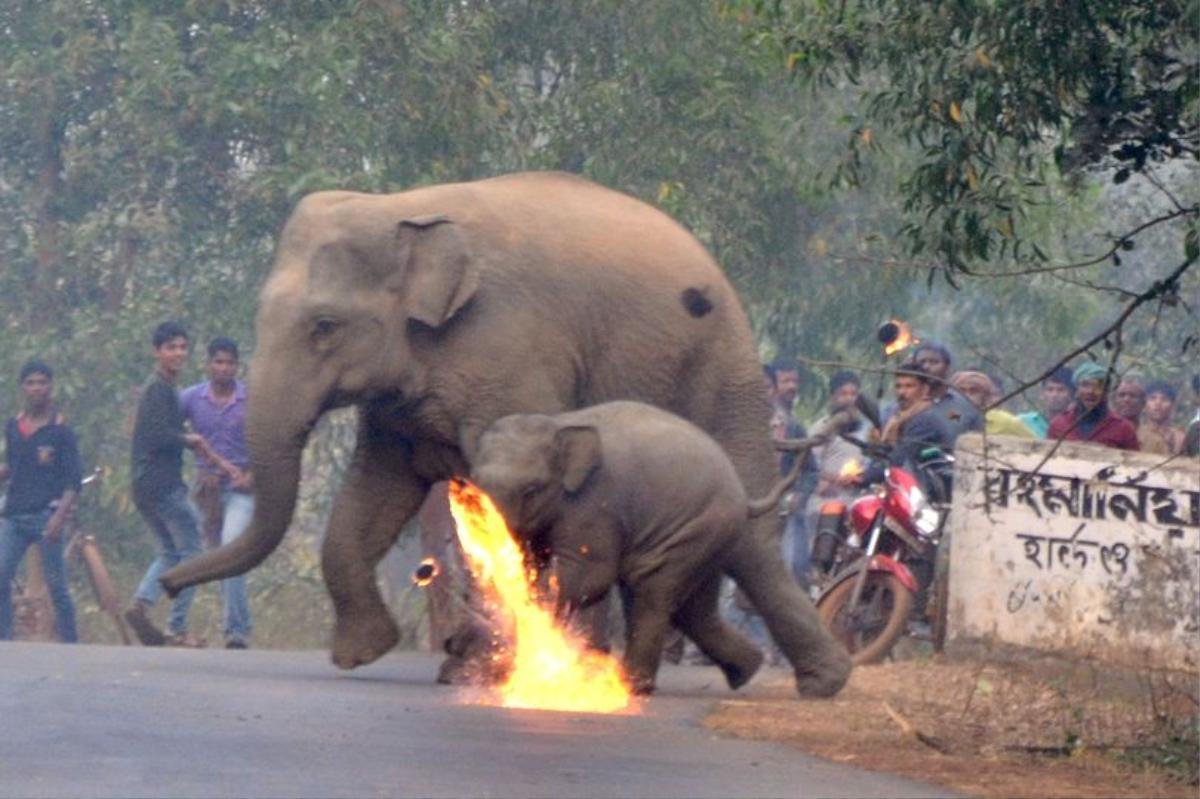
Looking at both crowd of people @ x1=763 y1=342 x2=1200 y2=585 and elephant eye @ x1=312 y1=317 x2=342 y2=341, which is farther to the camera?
crowd of people @ x1=763 y1=342 x2=1200 y2=585

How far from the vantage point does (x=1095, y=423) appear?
1444 cm

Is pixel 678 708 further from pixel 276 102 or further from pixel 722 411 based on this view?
pixel 276 102

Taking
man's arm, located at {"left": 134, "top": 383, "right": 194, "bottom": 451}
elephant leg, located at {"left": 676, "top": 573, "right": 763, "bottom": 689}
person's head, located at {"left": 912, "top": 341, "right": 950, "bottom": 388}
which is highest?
person's head, located at {"left": 912, "top": 341, "right": 950, "bottom": 388}

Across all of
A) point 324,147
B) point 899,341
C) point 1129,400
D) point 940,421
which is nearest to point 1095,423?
point 940,421

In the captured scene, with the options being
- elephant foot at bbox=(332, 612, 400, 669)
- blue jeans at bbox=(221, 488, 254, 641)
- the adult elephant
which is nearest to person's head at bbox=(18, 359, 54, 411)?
blue jeans at bbox=(221, 488, 254, 641)

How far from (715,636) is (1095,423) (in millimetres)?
2953

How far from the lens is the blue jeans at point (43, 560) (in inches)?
646

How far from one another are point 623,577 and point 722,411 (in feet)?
5.40

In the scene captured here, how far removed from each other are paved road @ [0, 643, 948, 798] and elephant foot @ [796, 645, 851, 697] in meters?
0.62

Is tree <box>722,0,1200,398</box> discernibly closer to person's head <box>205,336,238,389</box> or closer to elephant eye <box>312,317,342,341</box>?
elephant eye <box>312,317,342,341</box>

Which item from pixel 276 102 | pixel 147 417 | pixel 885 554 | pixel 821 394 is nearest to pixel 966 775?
pixel 885 554

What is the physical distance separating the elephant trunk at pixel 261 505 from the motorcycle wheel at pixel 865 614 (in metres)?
3.01

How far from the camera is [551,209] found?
12.9 metres

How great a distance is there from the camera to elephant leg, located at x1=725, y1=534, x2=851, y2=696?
1251 centimetres
